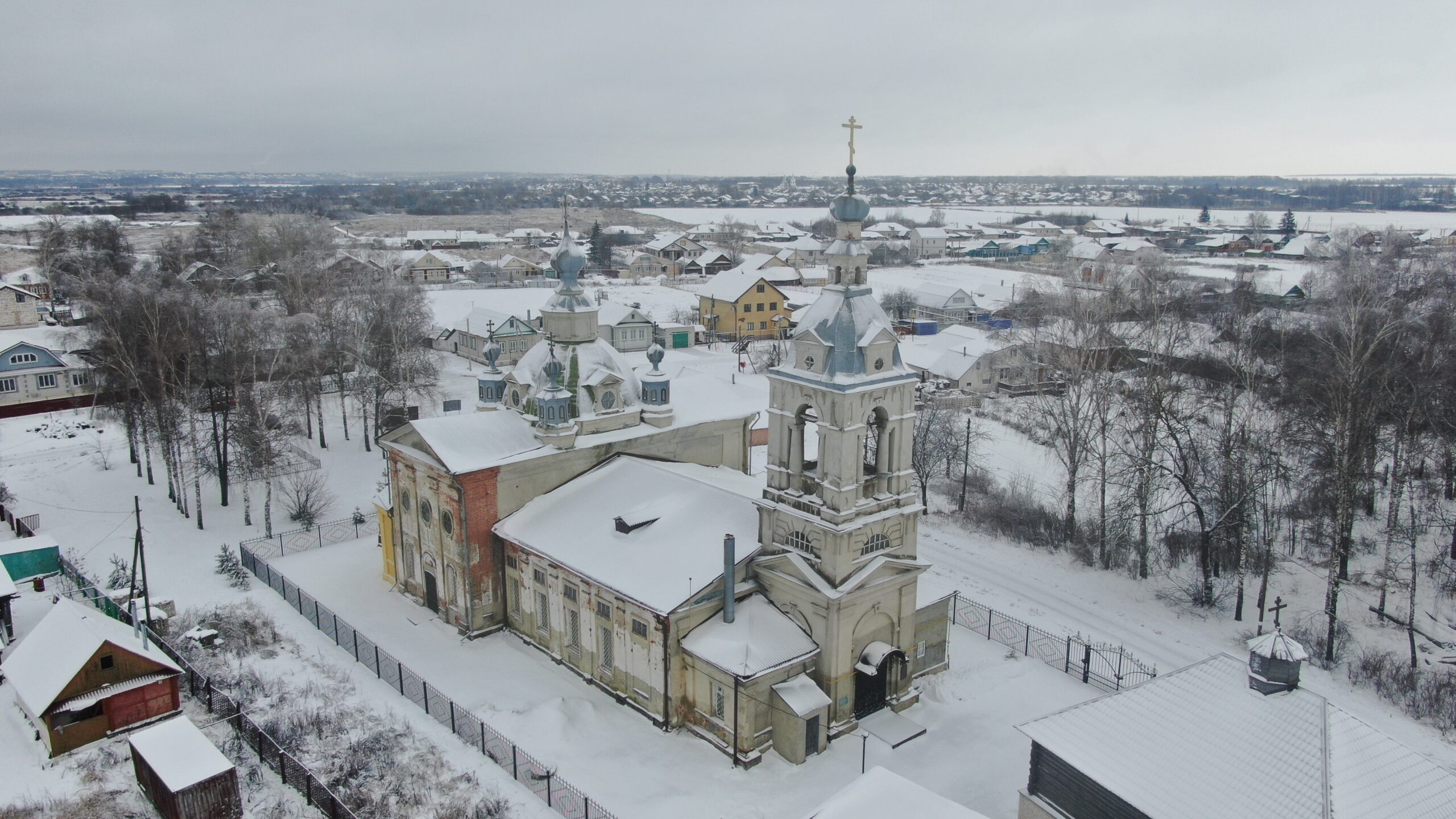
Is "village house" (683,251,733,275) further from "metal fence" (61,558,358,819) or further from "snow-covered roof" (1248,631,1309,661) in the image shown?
"snow-covered roof" (1248,631,1309,661)

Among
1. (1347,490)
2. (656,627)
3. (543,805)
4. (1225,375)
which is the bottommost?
(543,805)

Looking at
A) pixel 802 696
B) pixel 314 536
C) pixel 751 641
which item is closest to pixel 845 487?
pixel 751 641

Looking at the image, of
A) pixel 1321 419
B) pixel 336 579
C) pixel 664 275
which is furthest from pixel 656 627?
pixel 664 275

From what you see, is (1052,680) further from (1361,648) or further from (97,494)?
(97,494)

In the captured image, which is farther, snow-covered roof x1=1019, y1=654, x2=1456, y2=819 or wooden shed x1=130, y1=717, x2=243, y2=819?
wooden shed x1=130, y1=717, x2=243, y2=819

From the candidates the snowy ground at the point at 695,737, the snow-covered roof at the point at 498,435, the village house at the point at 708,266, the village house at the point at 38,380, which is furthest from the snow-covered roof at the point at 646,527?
the village house at the point at 708,266

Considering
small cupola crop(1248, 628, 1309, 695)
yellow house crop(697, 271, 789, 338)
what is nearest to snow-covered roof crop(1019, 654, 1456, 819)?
small cupola crop(1248, 628, 1309, 695)
